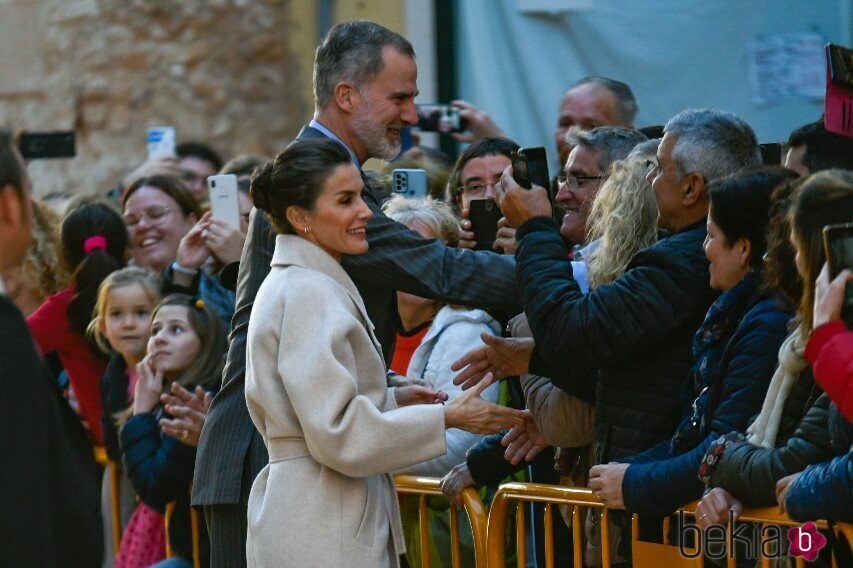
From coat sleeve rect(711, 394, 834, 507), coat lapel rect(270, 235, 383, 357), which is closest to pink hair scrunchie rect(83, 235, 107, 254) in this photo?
coat lapel rect(270, 235, 383, 357)

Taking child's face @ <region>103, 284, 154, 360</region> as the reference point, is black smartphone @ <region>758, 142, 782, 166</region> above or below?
above

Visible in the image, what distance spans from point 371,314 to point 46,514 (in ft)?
5.63

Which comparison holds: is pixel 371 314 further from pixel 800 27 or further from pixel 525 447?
pixel 800 27

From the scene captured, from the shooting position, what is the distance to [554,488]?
14.7 feet

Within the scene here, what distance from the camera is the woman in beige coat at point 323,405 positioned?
3.82 meters

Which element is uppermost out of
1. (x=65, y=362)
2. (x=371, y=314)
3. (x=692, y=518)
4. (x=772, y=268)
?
(x=772, y=268)

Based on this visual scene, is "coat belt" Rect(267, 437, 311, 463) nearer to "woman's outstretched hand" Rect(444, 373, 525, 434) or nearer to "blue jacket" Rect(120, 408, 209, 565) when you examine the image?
"woman's outstretched hand" Rect(444, 373, 525, 434)

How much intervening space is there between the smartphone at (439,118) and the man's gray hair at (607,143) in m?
2.02

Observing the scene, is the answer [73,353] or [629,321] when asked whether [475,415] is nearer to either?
[629,321]

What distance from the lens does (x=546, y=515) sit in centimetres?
451

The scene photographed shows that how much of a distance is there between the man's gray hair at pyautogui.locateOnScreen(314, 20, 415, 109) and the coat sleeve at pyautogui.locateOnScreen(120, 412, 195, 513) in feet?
5.48

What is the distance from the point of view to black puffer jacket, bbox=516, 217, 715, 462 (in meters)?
4.09

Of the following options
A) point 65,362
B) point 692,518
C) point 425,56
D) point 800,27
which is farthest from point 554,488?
point 425,56

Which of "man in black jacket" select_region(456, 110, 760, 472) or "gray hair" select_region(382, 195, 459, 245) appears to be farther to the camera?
"gray hair" select_region(382, 195, 459, 245)
